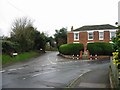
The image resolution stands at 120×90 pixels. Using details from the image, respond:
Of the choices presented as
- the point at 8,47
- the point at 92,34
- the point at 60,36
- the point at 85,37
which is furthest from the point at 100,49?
the point at 60,36

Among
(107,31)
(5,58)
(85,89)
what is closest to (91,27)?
(107,31)

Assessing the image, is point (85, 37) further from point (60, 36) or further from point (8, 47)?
point (60, 36)

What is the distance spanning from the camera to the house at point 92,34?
57.0 metres

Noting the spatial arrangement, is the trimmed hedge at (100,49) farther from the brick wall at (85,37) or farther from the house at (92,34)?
the brick wall at (85,37)

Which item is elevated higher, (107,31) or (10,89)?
(107,31)

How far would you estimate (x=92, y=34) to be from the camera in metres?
58.3

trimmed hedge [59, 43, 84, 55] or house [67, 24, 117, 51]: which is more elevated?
house [67, 24, 117, 51]

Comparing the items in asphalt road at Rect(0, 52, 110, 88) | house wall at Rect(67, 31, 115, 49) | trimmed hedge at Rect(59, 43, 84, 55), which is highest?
house wall at Rect(67, 31, 115, 49)

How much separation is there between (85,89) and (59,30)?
69342 millimetres

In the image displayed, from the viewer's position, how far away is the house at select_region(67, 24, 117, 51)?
5700 cm

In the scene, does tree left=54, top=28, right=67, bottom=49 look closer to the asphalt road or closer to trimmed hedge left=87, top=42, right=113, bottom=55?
trimmed hedge left=87, top=42, right=113, bottom=55

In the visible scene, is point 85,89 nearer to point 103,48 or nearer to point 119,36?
point 119,36

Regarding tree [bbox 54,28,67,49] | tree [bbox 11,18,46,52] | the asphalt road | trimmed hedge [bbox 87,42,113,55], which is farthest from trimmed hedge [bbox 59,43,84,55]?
tree [bbox 54,28,67,49]

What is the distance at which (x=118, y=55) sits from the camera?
334 inches
